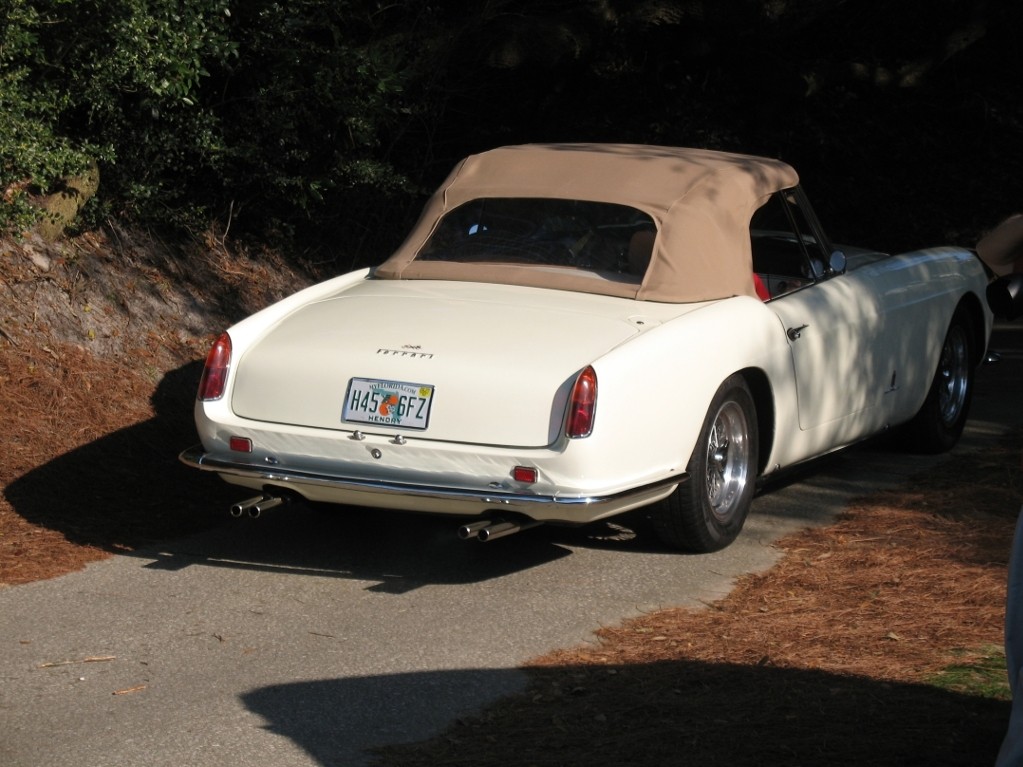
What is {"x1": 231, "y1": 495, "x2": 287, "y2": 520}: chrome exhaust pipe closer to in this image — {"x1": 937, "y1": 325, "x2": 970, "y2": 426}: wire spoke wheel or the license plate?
the license plate

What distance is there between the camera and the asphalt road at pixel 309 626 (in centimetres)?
438

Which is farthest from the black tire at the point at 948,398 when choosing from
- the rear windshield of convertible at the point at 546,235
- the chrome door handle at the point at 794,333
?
the rear windshield of convertible at the point at 546,235

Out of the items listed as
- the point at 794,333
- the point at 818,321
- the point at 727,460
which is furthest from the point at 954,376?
the point at 727,460

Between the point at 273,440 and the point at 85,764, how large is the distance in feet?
6.12

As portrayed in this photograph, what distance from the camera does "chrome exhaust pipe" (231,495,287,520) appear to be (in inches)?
229

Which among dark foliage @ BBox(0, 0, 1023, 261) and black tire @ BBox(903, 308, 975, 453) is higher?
dark foliage @ BBox(0, 0, 1023, 261)

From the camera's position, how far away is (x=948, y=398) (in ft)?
27.7

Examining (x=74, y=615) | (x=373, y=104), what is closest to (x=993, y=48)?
(x=373, y=104)

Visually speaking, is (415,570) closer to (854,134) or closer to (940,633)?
(940,633)

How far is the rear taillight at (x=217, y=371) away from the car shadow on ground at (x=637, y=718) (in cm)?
160

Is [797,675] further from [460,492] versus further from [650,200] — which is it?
[650,200]

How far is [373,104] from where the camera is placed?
411 inches

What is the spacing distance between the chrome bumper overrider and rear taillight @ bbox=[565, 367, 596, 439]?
24cm

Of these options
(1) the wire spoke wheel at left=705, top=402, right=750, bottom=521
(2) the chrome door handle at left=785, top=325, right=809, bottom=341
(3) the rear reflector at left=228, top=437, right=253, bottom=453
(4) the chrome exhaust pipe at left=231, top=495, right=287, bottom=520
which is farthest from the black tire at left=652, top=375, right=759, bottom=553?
(3) the rear reflector at left=228, top=437, right=253, bottom=453
